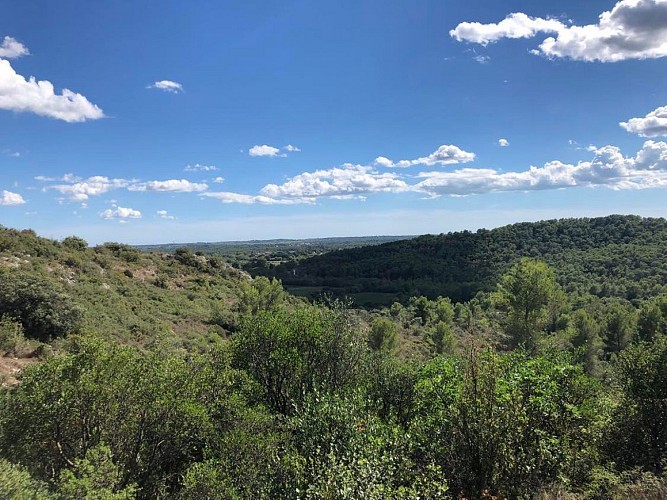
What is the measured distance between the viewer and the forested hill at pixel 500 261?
9638 centimetres

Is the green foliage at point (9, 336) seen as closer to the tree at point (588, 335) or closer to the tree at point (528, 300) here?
the tree at point (528, 300)

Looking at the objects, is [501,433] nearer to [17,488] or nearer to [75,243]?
[17,488]

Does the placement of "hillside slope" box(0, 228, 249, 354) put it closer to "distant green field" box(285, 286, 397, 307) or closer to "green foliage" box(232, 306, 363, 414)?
"green foliage" box(232, 306, 363, 414)

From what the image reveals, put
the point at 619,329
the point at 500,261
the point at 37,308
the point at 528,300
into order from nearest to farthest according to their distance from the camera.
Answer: the point at 37,308 → the point at 528,300 → the point at 619,329 → the point at 500,261

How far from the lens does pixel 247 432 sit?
1052cm

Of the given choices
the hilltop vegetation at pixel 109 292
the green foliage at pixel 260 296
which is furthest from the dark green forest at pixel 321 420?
the green foliage at pixel 260 296

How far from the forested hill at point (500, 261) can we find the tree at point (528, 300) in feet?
237

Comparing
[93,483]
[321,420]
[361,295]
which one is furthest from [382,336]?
[361,295]

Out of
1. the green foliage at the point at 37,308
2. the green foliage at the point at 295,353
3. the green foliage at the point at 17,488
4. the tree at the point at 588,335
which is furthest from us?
the tree at the point at 588,335

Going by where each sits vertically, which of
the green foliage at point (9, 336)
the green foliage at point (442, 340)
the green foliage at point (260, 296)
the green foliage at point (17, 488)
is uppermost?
the green foliage at point (17, 488)

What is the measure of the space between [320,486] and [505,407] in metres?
4.70

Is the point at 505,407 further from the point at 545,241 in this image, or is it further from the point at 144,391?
the point at 545,241

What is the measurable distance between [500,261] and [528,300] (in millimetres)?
104329

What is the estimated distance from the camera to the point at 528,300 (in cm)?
3152
